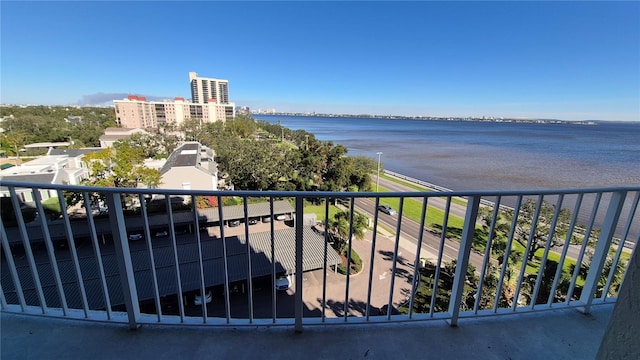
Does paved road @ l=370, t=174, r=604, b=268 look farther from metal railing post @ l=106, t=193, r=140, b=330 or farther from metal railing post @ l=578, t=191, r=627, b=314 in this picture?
metal railing post @ l=106, t=193, r=140, b=330

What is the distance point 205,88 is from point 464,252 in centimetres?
9227

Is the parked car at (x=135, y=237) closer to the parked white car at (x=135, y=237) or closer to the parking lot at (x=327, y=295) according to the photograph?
the parked white car at (x=135, y=237)

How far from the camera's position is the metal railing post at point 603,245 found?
5.27 feet

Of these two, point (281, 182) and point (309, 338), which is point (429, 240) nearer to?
point (281, 182)

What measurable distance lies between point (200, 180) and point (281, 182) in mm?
6116

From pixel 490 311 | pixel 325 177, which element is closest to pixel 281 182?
pixel 325 177

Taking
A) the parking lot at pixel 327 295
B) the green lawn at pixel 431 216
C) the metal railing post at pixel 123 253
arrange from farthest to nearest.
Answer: the green lawn at pixel 431 216 → the parking lot at pixel 327 295 → the metal railing post at pixel 123 253

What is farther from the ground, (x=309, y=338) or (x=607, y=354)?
(x=607, y=354)

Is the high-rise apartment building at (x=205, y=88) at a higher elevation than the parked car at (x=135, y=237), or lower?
higher

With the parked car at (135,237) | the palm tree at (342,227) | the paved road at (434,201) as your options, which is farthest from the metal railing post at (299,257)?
the paved road at (434,201)

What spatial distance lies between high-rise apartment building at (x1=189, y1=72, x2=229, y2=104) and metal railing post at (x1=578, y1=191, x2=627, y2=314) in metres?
86.3

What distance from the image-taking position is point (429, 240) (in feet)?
42.3

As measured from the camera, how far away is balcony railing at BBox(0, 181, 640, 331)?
1.46 meters

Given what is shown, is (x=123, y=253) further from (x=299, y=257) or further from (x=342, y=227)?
(x=342, y=227)
